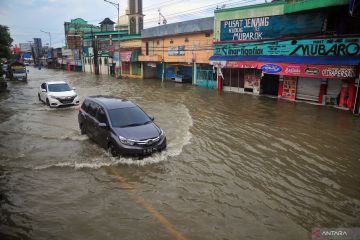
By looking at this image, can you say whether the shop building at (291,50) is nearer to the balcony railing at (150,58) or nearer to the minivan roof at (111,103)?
the balcony railing at (150,58)

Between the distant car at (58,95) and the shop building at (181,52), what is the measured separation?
15.5 m

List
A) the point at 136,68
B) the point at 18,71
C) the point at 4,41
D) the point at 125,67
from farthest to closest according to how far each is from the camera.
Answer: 1. the point at 125,67
2. the point at 136,68
3. the point at 18,71
4. the point at 4,41

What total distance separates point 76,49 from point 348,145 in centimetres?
7010

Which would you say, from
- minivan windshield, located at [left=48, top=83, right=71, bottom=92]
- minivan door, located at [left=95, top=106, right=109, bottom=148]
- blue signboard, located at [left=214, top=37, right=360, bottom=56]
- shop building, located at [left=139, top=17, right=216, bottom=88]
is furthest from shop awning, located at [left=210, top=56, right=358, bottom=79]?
minivan door, located at [left=95, top=106, right=109, bottom=148]

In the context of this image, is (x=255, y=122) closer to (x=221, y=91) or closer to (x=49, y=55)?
(x=221, y=91)

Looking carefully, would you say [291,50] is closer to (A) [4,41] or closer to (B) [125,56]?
(A) [4,41]

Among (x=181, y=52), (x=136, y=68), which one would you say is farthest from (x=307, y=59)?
(x=136, y=68)

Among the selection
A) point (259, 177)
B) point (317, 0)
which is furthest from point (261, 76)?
point (259, 177)

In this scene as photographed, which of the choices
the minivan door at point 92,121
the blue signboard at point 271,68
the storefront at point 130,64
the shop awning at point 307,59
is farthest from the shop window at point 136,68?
the minivan door at point 92,121

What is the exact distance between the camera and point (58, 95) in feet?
61.4

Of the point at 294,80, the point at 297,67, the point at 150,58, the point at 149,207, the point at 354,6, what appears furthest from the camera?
the point at 150,58

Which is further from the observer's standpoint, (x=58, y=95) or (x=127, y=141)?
(x=58, y=95)

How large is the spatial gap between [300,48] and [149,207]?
1783 centimetres

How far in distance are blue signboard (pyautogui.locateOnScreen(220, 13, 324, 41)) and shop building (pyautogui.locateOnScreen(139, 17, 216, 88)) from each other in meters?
3.77
